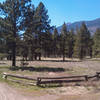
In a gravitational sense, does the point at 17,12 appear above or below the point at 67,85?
above

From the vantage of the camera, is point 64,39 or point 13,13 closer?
point 13,13

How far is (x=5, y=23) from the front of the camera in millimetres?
23859

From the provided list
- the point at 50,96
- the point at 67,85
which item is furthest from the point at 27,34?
the point at 50,96

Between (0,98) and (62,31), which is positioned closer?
(0,98)

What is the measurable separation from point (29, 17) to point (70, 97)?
60.6 feet

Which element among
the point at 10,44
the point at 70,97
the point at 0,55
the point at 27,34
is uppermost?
the point at 27,34

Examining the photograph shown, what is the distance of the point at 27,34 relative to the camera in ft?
82.3

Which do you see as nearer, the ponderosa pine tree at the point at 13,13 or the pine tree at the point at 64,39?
the ponderosa pine tree at the point at 13,13

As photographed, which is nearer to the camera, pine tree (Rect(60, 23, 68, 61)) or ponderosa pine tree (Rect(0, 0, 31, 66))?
ponderosa pine tree (Rect(0, 0, 31, 66))

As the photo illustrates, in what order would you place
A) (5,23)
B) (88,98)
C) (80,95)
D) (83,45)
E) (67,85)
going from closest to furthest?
(88,98) → (80,95) → (67,85) → (5,23) → (83,45)

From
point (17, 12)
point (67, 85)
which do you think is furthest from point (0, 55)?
point (67, 85)

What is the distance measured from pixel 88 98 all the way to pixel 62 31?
4810 cm

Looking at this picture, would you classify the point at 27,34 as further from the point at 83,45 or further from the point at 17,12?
the point at 83,45

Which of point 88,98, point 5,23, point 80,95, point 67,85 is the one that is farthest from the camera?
point 5,23
